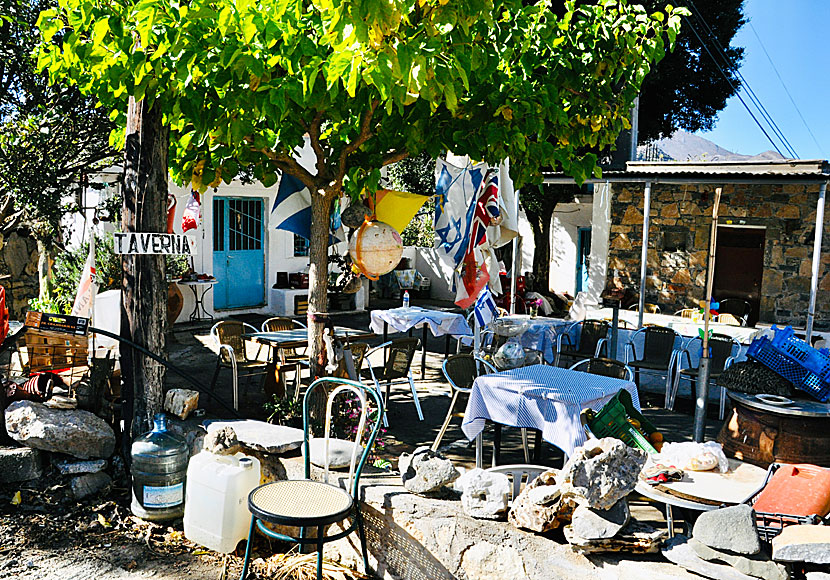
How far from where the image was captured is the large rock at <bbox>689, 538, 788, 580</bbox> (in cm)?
329

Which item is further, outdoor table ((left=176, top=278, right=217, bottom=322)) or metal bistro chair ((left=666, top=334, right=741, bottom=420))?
outdoor table ((left=176, top=278, right=217, bottom=322))

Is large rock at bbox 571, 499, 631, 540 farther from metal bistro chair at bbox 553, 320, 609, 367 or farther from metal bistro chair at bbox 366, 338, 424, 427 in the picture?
metal bistro chair at bbox 553, 320, 609, 367

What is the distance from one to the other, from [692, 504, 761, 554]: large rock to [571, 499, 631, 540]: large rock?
339mm

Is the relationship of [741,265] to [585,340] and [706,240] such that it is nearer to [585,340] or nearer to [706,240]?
[706,240]

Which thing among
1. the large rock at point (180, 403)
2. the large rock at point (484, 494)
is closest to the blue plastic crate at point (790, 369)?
the large rock at point (484, 494)

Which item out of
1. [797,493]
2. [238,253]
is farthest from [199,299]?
[797,493]

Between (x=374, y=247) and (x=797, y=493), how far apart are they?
383 centimetres

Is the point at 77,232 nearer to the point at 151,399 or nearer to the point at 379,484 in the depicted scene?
the point at 151,399

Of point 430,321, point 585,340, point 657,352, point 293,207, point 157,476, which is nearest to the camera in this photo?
point 157,476

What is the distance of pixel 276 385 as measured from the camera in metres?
7.39

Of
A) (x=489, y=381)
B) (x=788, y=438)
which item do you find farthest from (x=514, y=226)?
(x=788, y=438)

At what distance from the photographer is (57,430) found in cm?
537

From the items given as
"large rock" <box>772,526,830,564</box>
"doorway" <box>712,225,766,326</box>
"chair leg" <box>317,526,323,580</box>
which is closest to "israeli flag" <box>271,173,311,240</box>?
"chair leg" <box>317,526,323,580</box>

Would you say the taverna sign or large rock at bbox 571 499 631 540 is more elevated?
the taverna sign
